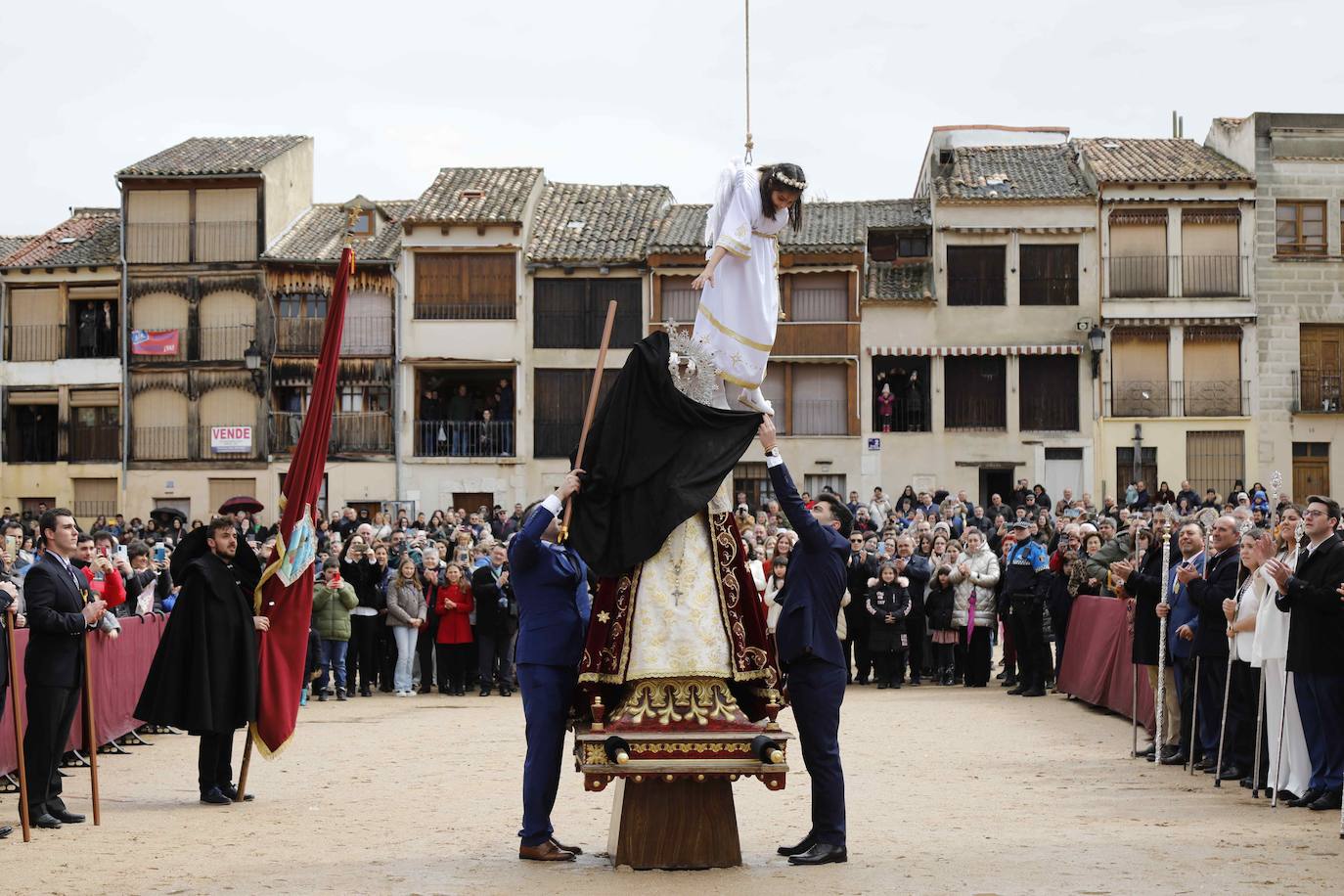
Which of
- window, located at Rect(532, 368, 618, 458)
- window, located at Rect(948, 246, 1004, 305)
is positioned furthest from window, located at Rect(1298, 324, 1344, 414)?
window, located at Rect(532, 368, 618, 458)

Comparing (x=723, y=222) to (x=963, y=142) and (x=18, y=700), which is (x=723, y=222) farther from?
(x=963, y=142)

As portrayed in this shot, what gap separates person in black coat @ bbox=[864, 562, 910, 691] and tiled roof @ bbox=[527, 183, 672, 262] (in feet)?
68.6

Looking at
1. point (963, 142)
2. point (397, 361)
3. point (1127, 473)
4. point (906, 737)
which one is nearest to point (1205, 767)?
point (906, 737)

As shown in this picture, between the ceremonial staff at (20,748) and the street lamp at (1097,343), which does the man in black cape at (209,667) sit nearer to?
the ceremonial staff at (20,748)

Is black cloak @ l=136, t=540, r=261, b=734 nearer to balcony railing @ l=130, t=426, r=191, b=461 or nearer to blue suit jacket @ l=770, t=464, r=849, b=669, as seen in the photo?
blue suit jacket @ l=770, t=464, r=849, b=669

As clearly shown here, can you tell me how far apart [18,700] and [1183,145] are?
1446 inches

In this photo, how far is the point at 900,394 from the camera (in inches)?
1635

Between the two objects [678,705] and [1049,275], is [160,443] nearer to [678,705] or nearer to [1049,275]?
[1049,275]

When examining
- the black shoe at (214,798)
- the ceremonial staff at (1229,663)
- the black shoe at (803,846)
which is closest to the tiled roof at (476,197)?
the black shoe at (214,798)

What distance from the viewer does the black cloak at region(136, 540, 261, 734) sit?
38.2 ft

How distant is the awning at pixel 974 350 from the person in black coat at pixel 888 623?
19.4 meters

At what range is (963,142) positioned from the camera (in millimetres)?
46281

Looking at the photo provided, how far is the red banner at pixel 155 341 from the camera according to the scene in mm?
44125

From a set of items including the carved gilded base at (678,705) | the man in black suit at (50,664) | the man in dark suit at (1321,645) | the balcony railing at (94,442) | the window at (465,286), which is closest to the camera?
the carved gilded base at (678,705)
